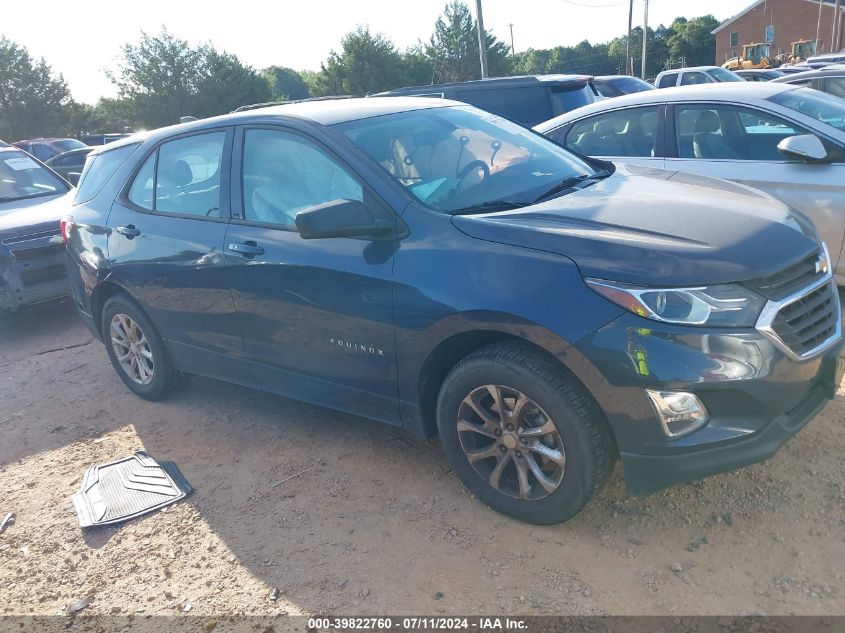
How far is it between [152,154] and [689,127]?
155 inches

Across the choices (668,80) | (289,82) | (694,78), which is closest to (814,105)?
(694,78)

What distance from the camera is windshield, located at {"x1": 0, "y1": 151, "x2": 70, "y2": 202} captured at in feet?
25.8

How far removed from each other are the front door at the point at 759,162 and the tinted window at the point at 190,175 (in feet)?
11.4

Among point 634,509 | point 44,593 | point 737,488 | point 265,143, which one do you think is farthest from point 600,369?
point 44,593

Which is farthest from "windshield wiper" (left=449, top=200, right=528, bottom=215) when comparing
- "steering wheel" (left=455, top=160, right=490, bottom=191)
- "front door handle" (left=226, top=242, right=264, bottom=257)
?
"front door handle" (left=226, top=242, right=264, bottom=257)

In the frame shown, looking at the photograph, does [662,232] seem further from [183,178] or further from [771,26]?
[771,26]

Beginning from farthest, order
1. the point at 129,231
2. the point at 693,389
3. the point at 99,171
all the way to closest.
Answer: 1. the point at 99,171
2. the point at 129,231
3. the point at 693,389

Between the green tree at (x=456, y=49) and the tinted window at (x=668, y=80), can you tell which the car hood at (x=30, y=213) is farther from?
the green tree at (x=456, y=49)

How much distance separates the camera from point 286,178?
3.79m

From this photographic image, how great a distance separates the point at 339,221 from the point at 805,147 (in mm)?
3500

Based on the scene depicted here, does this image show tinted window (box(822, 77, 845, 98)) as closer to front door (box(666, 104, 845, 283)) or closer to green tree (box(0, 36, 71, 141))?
front door (box(666, 104, 845, 283))

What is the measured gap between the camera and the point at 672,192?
3.45 meters

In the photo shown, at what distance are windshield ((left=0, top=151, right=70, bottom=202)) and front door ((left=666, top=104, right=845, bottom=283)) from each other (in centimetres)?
663

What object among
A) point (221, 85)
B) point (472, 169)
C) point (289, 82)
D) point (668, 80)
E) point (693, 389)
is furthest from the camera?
point (289, 82)
